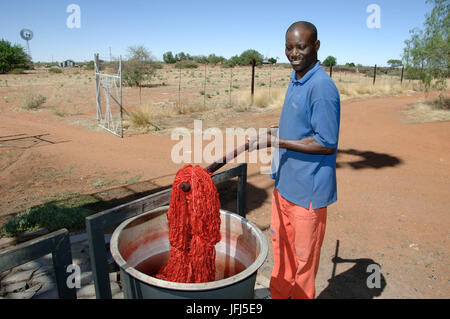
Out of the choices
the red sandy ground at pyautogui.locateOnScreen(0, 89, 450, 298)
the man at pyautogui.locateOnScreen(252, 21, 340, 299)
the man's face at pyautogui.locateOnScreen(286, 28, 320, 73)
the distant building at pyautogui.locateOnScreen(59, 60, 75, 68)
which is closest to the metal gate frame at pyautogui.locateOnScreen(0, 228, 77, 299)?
Result: the man at pyautogui.locateOnScreen(252, 21, 340, 299)

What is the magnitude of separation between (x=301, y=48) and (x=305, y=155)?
2.06ft

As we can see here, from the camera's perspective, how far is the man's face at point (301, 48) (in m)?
1.87

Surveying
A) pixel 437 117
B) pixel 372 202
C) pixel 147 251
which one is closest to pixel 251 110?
pixel 437 117

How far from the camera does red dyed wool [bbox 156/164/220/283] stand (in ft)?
6.24

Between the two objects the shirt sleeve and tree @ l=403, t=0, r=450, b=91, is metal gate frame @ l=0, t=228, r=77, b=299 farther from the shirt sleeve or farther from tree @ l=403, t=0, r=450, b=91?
tree @ l=403, t=0, r=450, b=91

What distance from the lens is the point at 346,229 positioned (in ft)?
14.6

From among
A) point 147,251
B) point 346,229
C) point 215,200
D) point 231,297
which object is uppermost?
point 215,200

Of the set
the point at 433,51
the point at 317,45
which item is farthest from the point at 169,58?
the point at 317,45

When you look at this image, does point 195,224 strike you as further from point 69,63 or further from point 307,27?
point 69,63

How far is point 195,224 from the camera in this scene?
6.26 ft

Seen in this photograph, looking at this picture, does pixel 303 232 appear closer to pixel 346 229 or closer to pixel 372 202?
pixel 346 229

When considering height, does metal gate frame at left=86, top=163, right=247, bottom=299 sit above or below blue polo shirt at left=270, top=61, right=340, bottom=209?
below

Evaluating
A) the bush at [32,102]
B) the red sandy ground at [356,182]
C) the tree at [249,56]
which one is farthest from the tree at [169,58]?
the red sandy ground at [356,182]
